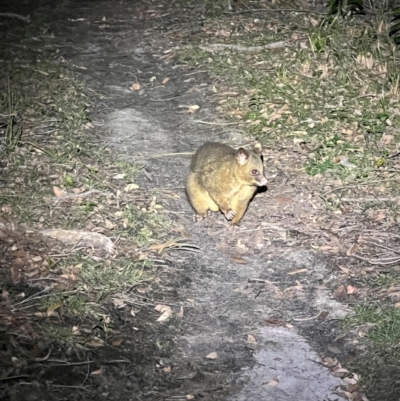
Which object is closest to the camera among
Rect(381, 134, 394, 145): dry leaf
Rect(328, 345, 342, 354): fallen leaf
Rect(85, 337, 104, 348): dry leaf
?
Rect(85, 337, 104, 348): dry leaf

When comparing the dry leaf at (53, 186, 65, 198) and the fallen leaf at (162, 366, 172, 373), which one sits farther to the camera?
the dry leaf at (53, 186, 65, 198)

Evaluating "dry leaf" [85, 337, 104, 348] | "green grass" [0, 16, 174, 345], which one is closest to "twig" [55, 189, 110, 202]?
"green grass" [0, 16, 174, 345]

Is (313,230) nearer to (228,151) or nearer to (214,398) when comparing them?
(228,151)

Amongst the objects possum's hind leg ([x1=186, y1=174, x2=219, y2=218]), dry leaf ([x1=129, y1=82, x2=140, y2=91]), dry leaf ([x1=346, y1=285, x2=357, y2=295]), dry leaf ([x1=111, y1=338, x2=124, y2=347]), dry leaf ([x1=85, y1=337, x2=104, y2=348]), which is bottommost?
dry leaf ([x1=111, y1=338, x2=124, y2=347])

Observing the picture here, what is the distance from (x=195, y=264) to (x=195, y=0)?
7.48m

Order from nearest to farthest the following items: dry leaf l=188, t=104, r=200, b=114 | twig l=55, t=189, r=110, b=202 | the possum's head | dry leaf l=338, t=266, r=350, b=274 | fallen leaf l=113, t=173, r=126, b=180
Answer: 1. dry leaf l=338, t=266, r=350, b=274
2. the possum's head
3. twig l=55, t=189, r=110, b=202
4. fallen leaf l=113, t=173, r=126, b=180
5. dry leaf l=188, t=104, r=200, b=114

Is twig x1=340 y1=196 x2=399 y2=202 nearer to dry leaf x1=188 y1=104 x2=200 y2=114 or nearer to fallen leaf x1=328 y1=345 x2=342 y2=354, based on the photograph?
fallen leaf x1=328 y1=345 x2=342 y2=354

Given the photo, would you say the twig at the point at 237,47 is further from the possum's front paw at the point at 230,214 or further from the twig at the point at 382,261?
the twig at the point at 382,261

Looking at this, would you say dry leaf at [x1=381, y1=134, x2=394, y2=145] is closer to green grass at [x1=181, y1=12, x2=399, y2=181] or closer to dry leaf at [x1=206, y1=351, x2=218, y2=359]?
green grass at [x1=181, y1=12, x2=399, y2=181]

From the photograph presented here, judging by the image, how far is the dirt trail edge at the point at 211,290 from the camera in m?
5.22

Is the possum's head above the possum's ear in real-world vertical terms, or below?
below

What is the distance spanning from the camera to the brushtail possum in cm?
665

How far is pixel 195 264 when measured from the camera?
658cm

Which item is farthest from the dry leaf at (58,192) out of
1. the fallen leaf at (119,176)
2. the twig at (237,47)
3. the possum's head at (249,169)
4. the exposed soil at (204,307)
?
the twig at (237,47)
